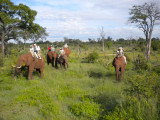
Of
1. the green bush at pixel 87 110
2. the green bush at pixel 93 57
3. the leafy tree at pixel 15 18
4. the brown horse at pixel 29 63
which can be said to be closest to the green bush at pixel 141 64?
the green bush at pixel 93 57

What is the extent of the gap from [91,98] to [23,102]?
2962 mm

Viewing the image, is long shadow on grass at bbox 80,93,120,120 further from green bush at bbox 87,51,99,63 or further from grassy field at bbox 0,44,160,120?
green bush at bbox 87,51,99,63

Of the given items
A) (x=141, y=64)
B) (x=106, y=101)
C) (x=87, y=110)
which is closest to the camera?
(x=87, y=110)

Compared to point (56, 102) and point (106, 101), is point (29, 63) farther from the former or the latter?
point (106, 101)

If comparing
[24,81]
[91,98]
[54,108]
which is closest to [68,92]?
[91,98]

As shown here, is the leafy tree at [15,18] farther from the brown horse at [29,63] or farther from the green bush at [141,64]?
the green bush at [141,64]

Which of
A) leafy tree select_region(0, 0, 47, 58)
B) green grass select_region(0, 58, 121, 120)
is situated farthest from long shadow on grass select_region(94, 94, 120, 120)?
leafy tree select_region(0, 0, 47, 58)

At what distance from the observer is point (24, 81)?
9.59 meters

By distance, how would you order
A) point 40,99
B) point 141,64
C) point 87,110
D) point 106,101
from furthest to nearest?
point 141,64, point 40,99, point 106,101, point 87,110

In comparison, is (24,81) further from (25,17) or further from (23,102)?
(25,17)

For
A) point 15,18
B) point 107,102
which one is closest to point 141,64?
point 107,102

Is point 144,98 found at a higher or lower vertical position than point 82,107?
higher

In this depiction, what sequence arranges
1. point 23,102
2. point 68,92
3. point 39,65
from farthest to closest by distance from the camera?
point 39,65, point 68,92, point 23,102

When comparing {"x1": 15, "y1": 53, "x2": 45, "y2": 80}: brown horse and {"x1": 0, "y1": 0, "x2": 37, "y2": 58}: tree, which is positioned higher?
{"x1": 0, "y1": 0, "x2": 37, "y2": 58}: tree
